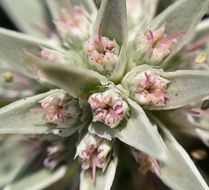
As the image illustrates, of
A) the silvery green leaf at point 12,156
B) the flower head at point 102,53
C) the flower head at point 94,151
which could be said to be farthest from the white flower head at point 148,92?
the silvery green leaf at point 12,156

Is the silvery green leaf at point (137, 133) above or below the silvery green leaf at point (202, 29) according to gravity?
below

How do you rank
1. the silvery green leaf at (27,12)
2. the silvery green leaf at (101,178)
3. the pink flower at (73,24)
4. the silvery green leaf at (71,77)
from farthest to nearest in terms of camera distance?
the silvery green leaf at (27,12)
the pink flower at (73,24)
the silvery green leaf at (101,178)
the silvery green leaf at (71,77)

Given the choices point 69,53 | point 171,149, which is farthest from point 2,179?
point 171,149

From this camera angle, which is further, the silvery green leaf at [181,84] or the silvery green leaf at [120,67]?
the silvery green leaf at [120,67]

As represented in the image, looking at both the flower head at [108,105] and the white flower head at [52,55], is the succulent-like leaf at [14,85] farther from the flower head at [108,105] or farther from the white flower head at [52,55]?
the flower head at [108,105]

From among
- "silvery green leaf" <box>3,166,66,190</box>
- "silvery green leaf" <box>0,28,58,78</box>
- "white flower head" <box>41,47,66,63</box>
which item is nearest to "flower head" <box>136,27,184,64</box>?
"white flower head" <box>41,47,66,63</box>

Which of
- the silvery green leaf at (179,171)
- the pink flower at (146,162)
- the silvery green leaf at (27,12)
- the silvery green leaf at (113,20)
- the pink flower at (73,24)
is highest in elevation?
the silvery green leaf at (27,12)

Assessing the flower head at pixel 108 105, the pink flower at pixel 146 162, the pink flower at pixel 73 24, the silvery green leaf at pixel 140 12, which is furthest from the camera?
the silvery green leaf at pixel 140 12
